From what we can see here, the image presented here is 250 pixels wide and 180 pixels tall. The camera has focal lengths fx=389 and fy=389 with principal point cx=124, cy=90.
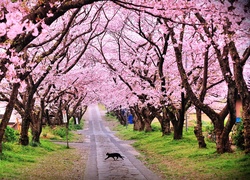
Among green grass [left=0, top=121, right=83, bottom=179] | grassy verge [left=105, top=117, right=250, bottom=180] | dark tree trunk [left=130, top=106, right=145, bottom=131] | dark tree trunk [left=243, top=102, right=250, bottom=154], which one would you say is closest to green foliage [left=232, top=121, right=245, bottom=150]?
grassy verge [left=105, top=117, right=250, bottom=180]

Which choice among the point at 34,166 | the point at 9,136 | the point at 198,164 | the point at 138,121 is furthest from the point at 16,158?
the point at 138,121

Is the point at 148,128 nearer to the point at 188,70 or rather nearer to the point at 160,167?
the point at 188,70

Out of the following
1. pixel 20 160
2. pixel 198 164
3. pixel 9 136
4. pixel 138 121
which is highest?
pixel 138 121

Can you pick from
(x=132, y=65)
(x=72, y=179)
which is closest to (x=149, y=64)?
(x=132, y=65)

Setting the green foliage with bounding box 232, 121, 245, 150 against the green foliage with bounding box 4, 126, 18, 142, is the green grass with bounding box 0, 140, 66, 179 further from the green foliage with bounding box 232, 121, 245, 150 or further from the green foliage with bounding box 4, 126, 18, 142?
the green foliage with bounding box 232, 121, 245, 150

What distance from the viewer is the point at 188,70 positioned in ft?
87.4

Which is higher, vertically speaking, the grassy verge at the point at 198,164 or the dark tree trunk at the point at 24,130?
the dark tree trunk at the point at 24,130

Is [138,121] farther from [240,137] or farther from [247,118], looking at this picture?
[247,118]

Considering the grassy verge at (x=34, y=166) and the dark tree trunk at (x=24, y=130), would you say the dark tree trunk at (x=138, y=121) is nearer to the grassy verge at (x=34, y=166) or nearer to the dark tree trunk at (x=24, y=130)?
the grassy verge at (x=34, y=166)

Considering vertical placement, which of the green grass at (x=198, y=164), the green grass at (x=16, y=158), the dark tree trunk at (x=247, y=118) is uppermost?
the dark tree trunk at (x=247, y=118)

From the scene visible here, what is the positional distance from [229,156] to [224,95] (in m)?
19.5

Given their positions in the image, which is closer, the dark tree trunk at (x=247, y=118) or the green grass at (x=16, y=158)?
the green grass at (x=16, y=158)

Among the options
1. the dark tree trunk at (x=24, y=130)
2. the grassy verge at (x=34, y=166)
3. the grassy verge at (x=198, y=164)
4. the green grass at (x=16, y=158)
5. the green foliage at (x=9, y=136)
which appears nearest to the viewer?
the grassy verge at (x=198, y=164)

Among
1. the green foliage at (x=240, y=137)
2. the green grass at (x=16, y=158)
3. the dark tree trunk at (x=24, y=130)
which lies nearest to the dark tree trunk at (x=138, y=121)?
the green grass at (x=16, y=158)
